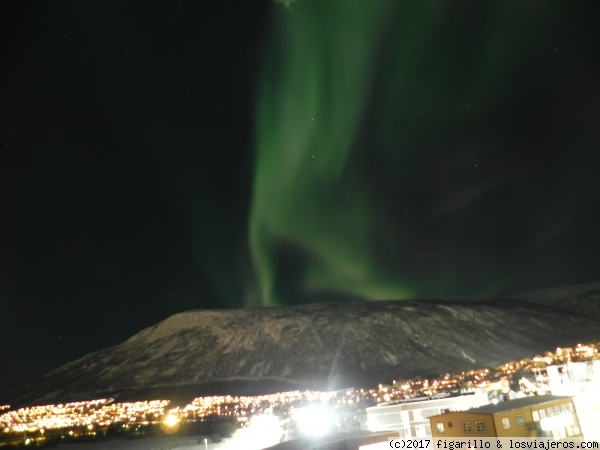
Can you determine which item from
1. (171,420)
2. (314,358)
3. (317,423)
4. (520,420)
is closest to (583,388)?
(520,420)

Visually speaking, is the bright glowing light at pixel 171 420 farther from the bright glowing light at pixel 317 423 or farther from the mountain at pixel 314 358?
the bright glowing light at pixel 317 423

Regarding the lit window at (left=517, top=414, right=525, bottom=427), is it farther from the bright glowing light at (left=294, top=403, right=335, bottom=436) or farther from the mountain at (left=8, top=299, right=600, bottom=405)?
the mountain at (left=8, top=299, right=600, bottom=405)

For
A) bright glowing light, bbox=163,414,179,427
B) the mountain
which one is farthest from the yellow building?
the mountain

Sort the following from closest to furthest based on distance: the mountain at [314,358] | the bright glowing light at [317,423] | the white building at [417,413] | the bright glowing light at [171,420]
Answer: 1. the bright glowing light at [317,423]
2. the white building at [417,413]
3. the bright glowing light at [171,420]
4. the mountain at [314,358]

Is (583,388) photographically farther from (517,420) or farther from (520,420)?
(517,420)

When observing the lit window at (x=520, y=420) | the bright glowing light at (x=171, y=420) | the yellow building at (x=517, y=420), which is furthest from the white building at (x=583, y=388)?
the bright glowing light at (x=171, y=420)

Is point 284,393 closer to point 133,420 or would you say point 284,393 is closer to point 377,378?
point 377,378
